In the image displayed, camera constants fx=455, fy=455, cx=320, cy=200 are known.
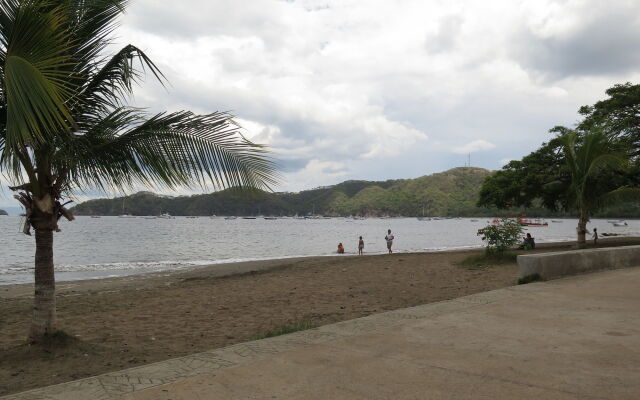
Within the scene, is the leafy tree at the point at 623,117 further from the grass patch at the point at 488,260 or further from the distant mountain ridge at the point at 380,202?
the distant mountain ridge at the point at 380,202

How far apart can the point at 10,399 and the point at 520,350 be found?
14.0 feet

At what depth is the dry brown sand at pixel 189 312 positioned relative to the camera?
5426 mm

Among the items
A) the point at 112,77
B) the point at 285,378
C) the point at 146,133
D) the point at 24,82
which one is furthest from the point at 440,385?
the point at 112,77

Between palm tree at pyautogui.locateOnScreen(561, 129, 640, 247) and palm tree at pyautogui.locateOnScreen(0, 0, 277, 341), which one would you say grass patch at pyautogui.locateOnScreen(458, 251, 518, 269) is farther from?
palm tree at pyautogui.locateOnScreen(0, 0, 277, 341)

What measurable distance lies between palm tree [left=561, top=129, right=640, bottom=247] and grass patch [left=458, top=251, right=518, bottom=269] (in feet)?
9.95

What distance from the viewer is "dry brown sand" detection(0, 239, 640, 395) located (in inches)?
214

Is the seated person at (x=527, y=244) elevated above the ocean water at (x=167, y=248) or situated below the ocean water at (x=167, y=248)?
above

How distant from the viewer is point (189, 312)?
9391 mm

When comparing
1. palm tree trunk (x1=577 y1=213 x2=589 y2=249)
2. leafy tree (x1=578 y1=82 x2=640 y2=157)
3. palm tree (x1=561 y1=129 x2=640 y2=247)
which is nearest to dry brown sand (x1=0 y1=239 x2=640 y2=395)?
palm tree (x1=561 y1=129 x2=640 y2=247)

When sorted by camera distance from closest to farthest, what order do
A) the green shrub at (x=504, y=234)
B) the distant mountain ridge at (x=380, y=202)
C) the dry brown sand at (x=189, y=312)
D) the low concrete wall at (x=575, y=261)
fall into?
1. the dry brown sand at (x=189, y=312)
2. the low concrete wall at (x=575, y=261)
3. the green shrub at (x=504, y=234)
4. the distant mountain ridge at (x=380, y=202)

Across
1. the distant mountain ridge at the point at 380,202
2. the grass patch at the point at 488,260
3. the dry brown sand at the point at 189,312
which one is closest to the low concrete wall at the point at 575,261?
the dry brown sand at the point at 189,312

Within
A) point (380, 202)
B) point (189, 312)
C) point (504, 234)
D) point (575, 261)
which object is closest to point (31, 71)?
point (189, 312)

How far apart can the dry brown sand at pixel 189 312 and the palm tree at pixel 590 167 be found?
4.57 m

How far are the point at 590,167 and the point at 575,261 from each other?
786 cm
